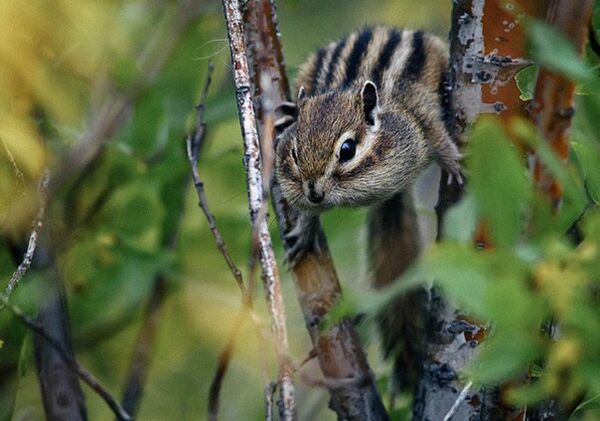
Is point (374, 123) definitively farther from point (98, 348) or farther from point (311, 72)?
point (98, 348)

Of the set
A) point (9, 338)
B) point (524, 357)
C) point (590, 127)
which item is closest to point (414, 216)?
point (9, 338)

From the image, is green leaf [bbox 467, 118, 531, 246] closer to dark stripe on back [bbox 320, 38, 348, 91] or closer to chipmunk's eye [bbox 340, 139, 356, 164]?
chipmunk's eye [bbox 340, 139, 356, 164]

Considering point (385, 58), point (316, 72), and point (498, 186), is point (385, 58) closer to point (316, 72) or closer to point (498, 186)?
point (316, 72)

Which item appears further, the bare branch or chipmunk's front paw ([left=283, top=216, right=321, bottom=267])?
the bare branch

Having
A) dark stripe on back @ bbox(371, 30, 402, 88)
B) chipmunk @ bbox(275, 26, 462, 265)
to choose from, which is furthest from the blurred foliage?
dark stripe on back @ bbox(371, 30, 402, 88)

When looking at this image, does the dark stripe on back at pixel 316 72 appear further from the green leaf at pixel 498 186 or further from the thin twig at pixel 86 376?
the green leaf at pixel 498 186

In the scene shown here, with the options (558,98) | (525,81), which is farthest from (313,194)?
(558,98)

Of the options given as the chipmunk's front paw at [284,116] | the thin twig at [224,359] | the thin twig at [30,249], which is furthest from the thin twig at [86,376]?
the chipmunk's front paw at [284,116]
